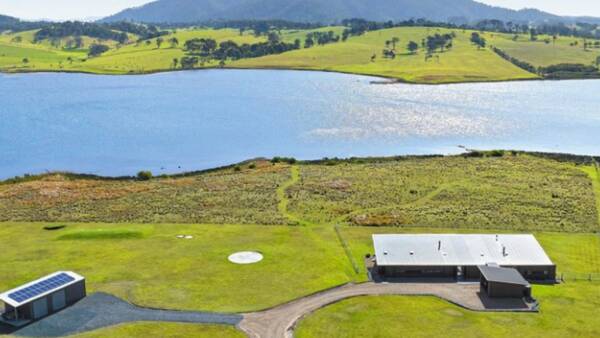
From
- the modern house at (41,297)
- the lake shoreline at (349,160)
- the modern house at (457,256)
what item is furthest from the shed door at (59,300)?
the lake shoreline at (349,160)

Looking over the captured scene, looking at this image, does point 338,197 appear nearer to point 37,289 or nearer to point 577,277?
point 577,277

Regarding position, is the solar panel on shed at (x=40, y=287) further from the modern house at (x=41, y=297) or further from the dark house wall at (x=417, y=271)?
the dark house wall at (x=417, y=271)

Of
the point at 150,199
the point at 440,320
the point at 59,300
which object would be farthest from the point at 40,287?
the point at 150,199

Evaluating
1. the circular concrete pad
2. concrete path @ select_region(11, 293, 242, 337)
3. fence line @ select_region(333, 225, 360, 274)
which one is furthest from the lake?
concrete path @ select_region(11, 293, 242, 337)

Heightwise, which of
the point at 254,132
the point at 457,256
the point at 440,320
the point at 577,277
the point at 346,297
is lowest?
the point at 577,277

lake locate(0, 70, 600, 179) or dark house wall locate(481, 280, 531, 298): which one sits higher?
lake locate(0, 70, 600, 179)

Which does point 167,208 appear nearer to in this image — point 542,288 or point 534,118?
point 542,288

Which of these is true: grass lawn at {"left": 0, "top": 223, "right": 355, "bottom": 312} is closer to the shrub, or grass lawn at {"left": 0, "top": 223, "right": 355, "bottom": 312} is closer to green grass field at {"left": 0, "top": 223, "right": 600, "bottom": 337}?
green grass field at {"left": 0, "top": 223, "right": 600, "bottom": 337}
